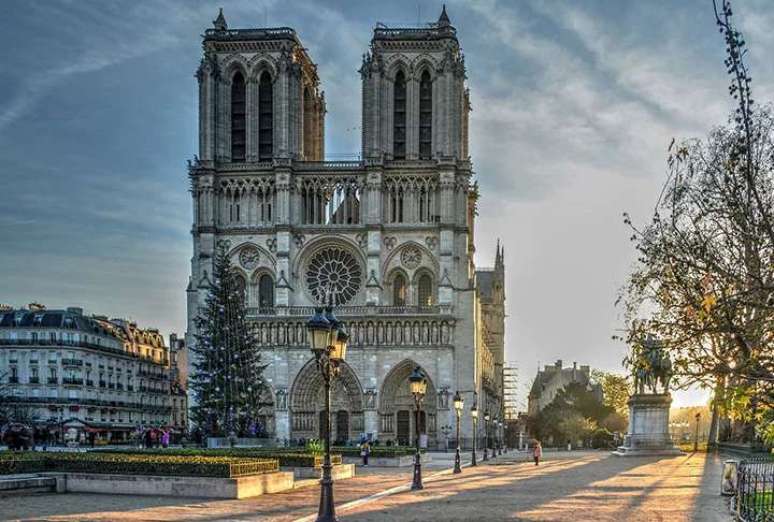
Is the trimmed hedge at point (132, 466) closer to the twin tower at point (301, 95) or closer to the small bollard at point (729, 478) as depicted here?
the small bollard at point (729, 478)

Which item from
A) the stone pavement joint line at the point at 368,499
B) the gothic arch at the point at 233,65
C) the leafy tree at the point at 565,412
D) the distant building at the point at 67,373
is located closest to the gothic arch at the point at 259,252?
the gothic arch at the point at 233,65

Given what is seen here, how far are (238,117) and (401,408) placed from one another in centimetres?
2571

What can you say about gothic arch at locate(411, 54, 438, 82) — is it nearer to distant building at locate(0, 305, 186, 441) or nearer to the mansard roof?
the mansard roof

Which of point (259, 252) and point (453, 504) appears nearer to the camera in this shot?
point (453, 504)

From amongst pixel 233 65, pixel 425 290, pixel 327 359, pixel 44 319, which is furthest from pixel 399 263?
pixel 327 359

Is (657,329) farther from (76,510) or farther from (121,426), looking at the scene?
(121,426)

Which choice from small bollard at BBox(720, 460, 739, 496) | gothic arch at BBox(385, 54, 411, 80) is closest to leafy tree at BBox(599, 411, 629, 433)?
gothic arch at BBox(385, 54, 411, 80)

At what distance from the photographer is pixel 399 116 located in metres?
82.2

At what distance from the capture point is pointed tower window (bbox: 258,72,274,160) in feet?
271

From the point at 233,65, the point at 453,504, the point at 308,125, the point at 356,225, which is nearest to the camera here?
the point at 453,504

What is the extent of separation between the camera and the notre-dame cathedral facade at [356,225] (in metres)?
78.1

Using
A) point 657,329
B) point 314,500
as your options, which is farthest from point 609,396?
point 657,329

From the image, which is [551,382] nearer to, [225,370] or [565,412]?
[565,412]

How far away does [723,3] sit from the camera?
1213 cm
